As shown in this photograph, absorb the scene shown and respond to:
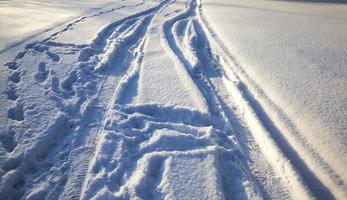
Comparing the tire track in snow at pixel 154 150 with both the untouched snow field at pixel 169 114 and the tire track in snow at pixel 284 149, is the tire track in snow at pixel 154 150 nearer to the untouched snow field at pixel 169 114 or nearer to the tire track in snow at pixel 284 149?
the untouched snow field at pixel 169 114

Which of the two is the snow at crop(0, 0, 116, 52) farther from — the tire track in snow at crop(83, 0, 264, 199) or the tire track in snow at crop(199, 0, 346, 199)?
the tire track in snow at crop(199, 0, 346, 199)

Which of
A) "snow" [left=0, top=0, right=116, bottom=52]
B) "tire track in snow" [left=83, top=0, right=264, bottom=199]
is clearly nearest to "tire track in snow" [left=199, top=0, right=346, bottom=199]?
"tire track in snow" [left=83, top=0, right=264, bottom=199]

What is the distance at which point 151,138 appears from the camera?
2.24 meters

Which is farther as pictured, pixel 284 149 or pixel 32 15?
pixel 32 15

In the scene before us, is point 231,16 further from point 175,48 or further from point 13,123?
point 13,123

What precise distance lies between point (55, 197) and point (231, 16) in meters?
5.69

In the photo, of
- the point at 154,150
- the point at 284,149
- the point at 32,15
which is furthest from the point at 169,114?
the point at 32,15

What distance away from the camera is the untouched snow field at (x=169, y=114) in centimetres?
190

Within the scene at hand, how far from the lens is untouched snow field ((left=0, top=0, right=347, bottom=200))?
1899 mm

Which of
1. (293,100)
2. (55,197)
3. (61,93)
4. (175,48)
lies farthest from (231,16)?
(55,197)

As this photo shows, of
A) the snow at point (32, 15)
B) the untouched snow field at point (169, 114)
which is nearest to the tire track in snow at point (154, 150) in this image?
the untouched snow field at point (169, 114)

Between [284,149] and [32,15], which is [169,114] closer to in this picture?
[284,149]

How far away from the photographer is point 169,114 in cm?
257

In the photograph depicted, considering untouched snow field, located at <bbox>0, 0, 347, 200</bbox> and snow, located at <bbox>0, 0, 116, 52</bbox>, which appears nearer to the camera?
untouched snow field, located at <bbox>0, 0, 347, 200</bbox>
